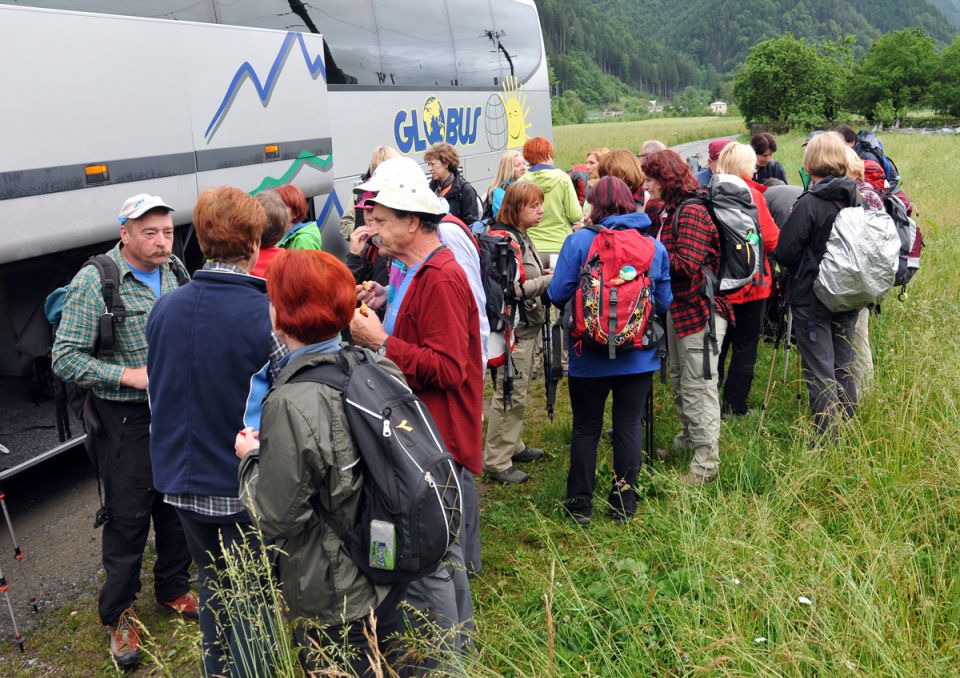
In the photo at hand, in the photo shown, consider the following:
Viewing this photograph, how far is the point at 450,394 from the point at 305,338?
926 mm

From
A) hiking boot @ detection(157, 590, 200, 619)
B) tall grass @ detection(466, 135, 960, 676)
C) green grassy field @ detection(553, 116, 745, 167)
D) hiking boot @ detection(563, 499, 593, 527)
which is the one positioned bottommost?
green grassy field @ detection(553, 116, 745, 167)

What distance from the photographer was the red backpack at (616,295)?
4.16 meters

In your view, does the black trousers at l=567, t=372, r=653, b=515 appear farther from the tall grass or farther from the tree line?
the tree line

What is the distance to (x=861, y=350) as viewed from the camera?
18.2ft

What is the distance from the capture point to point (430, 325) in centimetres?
315

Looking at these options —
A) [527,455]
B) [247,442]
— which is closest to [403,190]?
[247,442]

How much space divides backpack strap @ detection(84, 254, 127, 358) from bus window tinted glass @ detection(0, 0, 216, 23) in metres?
1.84

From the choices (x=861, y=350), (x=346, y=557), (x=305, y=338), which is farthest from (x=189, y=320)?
(x=861, y=350)

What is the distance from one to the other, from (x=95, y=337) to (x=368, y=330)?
1380 mm

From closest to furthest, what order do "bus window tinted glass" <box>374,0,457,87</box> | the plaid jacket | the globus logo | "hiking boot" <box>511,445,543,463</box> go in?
the plaid jacket
"hiking boot" <box>511,445,543,463</box>
"bus window tinted glass" <box>374,0,457,87</box>
the globus logo

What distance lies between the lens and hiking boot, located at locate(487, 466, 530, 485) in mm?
5418

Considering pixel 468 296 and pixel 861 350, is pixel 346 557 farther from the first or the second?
pixel 861 350

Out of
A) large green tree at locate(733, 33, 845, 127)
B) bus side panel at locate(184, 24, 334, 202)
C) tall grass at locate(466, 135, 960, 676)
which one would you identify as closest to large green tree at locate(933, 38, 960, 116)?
large green tree at locate(733, 33, 845, 127)

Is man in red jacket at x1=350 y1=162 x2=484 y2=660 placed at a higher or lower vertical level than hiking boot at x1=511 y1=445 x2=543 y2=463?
higher
